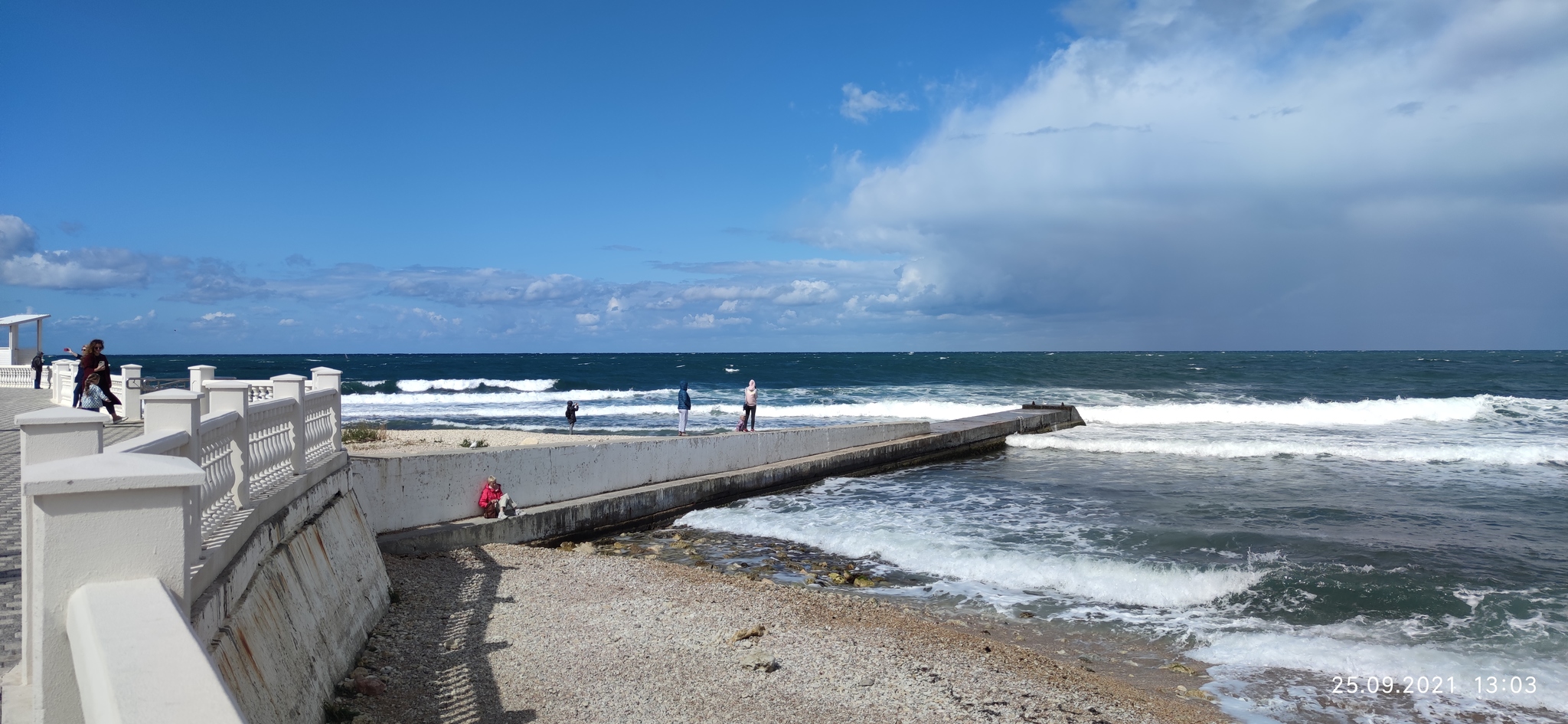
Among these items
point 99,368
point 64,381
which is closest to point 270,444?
point 99,368

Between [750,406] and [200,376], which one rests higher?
[200,376]

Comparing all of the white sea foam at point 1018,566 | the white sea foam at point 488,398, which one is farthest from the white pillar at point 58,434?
the white sea foam at point 488,398

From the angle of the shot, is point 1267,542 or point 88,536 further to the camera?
point 1267,542

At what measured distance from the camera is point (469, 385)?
5538 centimetres

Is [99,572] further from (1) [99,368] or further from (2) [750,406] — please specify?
(2) [750,406]

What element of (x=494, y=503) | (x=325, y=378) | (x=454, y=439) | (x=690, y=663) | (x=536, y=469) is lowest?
(x=690, y=663)

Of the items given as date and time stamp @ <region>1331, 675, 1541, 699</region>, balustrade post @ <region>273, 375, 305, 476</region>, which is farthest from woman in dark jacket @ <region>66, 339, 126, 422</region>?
date and time stamp @ <region>1331, 675, 1541, 699</region>

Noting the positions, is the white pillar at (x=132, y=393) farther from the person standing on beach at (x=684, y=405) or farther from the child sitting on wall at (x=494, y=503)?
the person standing on beach at (x=684, y=405)

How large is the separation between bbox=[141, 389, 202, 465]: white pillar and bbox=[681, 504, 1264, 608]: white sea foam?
8.43 metres

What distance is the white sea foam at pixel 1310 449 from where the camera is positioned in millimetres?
22453

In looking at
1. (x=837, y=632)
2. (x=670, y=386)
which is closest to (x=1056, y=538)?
(x=837, y=632)

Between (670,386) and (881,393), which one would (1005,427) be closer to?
(881,393)

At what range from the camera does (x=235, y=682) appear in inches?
150

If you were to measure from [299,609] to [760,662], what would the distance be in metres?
3.37
